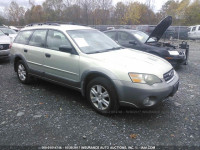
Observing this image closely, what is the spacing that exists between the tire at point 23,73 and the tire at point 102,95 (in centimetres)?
229

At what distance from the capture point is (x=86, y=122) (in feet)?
10.2

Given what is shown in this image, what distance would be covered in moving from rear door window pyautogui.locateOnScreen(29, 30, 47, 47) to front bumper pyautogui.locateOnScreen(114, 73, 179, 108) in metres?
2.29

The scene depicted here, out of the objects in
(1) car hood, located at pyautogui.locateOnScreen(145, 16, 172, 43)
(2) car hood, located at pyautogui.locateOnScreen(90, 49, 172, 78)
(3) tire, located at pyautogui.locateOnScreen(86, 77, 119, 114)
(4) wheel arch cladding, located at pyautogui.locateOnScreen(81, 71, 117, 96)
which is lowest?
(3) tire, located at pyautogui.locateOnScreen(86, 77, 119, 114)

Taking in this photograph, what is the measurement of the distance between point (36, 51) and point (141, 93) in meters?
2.81

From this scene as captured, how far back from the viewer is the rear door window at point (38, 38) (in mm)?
4223

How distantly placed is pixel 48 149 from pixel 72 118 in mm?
844

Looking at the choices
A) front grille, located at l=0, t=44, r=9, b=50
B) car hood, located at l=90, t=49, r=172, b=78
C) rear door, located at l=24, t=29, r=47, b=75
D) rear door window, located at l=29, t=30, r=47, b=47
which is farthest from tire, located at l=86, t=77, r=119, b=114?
front grille, located at l=0, t=44, r=9, b=50

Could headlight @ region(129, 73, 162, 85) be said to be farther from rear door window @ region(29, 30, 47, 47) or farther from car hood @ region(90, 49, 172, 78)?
rear door window @ region(29, 30, 47, 47)

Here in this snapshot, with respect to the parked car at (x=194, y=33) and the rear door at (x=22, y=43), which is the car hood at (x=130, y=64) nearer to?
the rear door at (x=22, y=43)

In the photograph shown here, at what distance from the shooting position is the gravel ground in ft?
8.64

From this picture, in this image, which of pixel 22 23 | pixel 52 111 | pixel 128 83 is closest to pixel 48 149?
pixel 52 111

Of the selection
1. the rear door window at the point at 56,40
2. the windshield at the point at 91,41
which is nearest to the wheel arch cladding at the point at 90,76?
the windshield at the point at 91,41

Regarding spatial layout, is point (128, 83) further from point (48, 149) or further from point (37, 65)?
point (37, 65)

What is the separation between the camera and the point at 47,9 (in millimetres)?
51781
